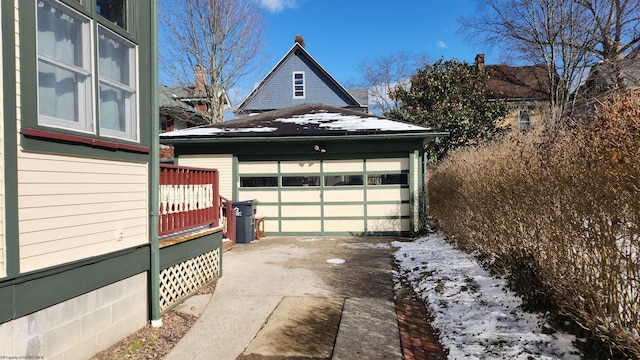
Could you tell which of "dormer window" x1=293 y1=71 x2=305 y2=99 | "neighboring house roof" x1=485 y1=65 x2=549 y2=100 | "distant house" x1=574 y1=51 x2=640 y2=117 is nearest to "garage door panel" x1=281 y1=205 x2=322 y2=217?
"distant house" x1=574 y1=51 x2=640 y2=117

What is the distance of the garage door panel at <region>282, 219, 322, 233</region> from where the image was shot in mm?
10648

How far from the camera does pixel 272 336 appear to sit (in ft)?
13.0

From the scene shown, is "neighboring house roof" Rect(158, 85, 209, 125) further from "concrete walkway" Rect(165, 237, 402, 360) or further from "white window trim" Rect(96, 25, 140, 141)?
"white window trim" Rect(96, 25, 140, 141)

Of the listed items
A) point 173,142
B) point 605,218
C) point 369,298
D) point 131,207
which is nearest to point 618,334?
point 605,218

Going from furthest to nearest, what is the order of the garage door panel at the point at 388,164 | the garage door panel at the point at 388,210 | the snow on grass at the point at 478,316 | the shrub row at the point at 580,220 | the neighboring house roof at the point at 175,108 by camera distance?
the neighboring house roof at the point at 175,108 → the garage door panel at the point at 388,210 → the garage door panel at the point at 388,164 → the snow on grass at the point at 478,316 → the shrub row at the point at 580,220

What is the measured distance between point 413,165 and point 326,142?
236cm

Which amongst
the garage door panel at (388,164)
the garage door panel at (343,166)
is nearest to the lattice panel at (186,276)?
the garage door panel at (343,166)

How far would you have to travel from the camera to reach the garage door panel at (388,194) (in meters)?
10.3

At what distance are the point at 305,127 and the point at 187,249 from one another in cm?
651

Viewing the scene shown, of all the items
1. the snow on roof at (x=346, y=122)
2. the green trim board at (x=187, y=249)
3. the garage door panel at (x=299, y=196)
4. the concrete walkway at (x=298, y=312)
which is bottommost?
the concrete walkway at (x=298, y=312)

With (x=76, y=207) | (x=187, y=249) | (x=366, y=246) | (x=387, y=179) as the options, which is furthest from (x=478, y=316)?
(x=387, y=179)

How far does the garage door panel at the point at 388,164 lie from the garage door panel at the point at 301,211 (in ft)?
5.86

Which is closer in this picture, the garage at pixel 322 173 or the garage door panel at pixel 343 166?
the garage at pixel 322 173

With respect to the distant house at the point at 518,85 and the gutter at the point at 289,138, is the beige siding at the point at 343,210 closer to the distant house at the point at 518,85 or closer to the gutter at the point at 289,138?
the gutter at the point at 289,138
